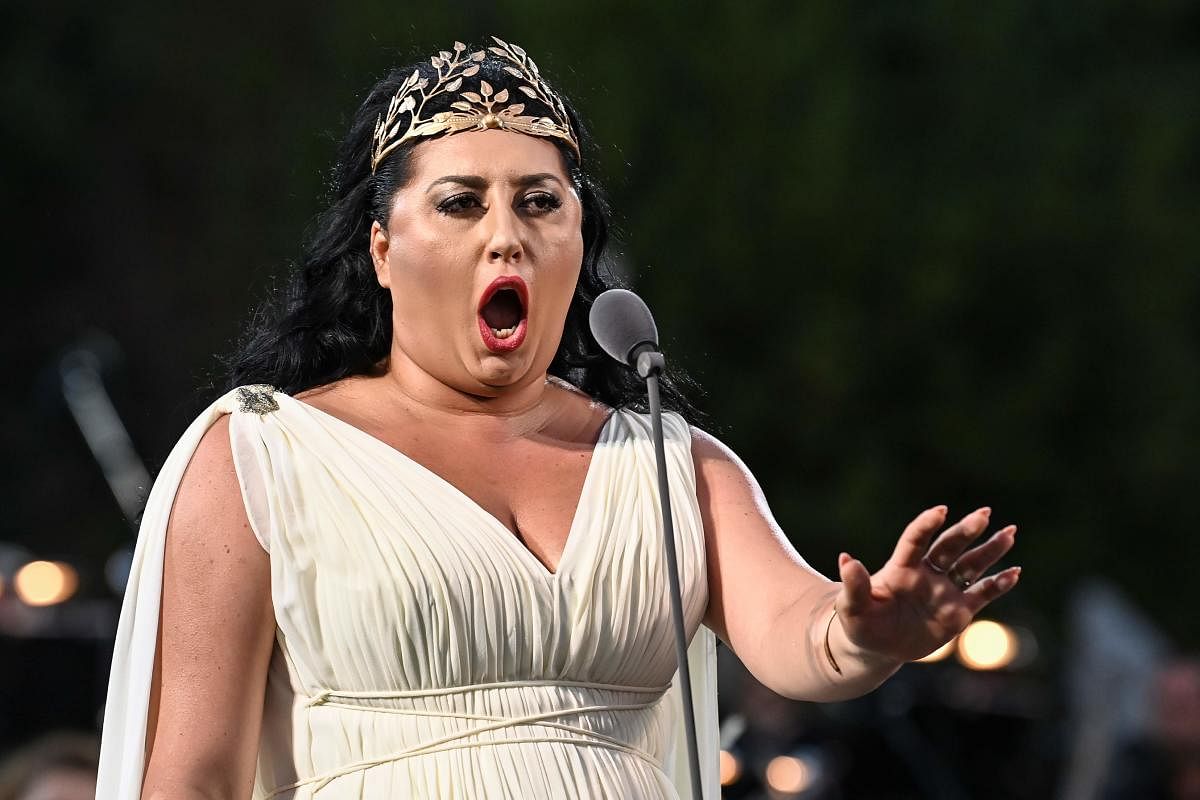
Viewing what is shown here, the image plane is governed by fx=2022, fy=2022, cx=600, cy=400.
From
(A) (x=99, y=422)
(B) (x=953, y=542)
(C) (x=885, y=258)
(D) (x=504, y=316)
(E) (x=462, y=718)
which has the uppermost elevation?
(C) (x=885, y=258)

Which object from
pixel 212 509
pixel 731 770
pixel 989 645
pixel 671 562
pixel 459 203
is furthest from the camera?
pixel 989 645

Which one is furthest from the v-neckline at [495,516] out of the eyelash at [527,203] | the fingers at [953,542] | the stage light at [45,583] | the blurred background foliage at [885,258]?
the blurred background foliage at [885,258]

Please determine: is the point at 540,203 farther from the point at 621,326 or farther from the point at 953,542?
the point at 953,542

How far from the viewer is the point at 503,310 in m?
2.84

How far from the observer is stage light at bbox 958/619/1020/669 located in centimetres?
919

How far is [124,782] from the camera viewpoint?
2666mm

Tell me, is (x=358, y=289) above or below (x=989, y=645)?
below

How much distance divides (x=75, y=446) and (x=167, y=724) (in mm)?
15029

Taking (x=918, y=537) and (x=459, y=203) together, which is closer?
(x=918, y=537)

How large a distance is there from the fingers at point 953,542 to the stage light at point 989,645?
6.95 metres

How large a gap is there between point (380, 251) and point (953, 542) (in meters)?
1.02

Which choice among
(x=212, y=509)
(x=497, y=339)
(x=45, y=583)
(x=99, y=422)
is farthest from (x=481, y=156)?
(x=99, y=422)

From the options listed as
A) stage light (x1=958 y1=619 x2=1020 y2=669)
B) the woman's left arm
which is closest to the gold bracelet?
the woman's left arm

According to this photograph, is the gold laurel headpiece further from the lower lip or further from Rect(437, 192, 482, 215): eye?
the lower lip
